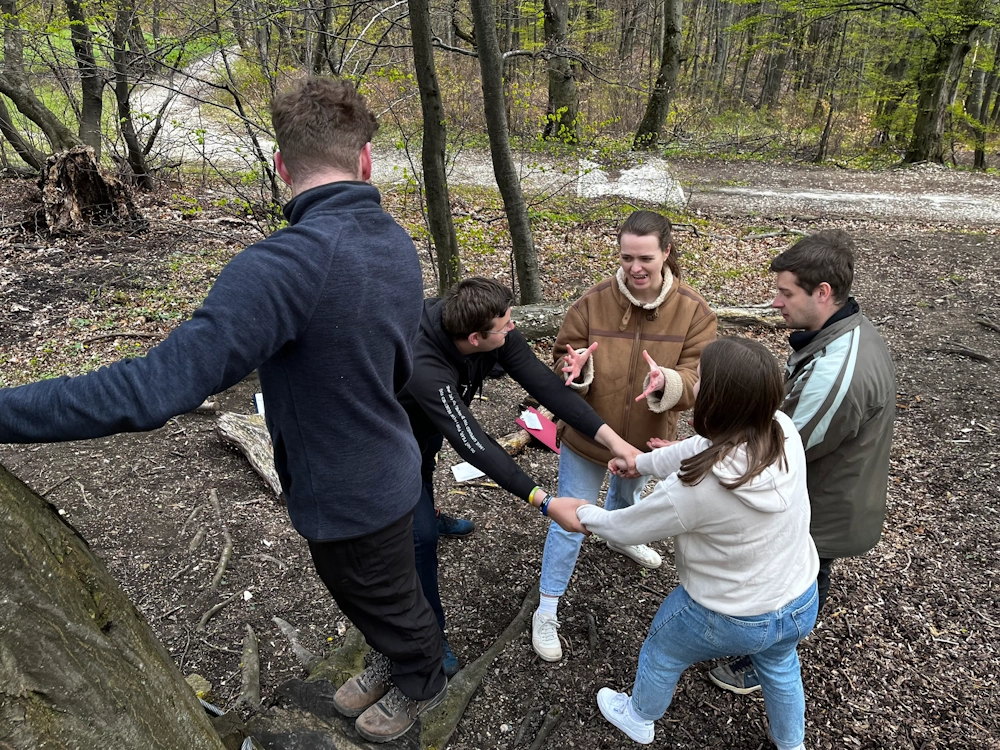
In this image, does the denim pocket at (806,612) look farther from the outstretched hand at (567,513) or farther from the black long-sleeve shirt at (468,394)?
the black long-sleeve shirt at (468,394)

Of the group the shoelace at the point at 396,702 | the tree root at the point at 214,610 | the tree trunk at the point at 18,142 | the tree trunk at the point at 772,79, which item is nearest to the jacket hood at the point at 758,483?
the shoelace at the point at 396,702

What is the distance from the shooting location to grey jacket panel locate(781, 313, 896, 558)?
222 cm

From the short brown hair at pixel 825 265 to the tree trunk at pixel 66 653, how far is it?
2.35m

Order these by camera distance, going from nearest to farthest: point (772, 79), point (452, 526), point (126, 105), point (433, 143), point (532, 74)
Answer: point (452, 526) < point (433, 143) < point (532, 74) < point (126, 105) < point (772, 79)

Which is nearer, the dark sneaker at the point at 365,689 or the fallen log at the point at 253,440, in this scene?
the dark sneaker at the point at 365,689

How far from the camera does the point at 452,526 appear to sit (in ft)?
11.9

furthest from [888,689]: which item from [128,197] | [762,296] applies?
[128,197]

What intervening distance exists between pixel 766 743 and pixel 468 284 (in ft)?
7.12

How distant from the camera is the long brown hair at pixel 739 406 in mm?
1750

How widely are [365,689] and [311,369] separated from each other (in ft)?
4.99

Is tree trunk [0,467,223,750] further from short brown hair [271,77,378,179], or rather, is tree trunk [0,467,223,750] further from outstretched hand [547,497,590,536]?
outstretched hand [547,497,590,536]

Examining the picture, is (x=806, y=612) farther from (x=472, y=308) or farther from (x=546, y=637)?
(x=472, y=308)

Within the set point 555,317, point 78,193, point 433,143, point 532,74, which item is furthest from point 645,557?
point 78,193

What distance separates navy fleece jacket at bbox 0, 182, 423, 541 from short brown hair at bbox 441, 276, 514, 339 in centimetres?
52
